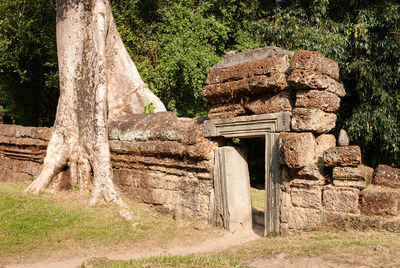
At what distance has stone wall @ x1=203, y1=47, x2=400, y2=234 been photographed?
4.62 metres

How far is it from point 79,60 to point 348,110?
286 inches

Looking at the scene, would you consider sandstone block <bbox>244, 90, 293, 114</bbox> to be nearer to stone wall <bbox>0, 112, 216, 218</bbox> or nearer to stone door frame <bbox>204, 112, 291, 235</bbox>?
stone door frame <bbox>204, 112, 291, 235</bbox>

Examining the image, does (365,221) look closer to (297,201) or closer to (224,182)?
(297,201)

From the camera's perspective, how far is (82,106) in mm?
8070

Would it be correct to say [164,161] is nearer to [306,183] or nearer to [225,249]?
[225,249]

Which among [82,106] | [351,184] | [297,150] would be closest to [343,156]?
[351,184]

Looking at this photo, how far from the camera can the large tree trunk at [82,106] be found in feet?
24.6

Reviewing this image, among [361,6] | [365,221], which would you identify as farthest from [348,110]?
[365,221]

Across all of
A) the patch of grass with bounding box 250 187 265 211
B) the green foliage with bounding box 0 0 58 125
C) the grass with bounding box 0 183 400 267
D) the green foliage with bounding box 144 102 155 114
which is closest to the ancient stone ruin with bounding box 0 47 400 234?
the grass with bounding box 0 183 400 267

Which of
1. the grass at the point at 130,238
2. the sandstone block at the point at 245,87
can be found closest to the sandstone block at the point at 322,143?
the sandstone block at the point at 245,87

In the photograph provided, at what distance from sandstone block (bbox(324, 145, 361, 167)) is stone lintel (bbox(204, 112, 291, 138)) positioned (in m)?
0.78

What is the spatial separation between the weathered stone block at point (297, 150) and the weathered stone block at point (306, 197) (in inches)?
14.4

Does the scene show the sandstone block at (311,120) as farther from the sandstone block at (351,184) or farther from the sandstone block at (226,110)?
the sandstone block at (226,110)

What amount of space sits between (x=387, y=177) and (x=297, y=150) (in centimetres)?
156
